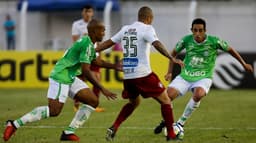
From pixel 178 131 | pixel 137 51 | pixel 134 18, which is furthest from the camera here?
pixel 134 18

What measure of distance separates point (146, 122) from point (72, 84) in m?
3.59

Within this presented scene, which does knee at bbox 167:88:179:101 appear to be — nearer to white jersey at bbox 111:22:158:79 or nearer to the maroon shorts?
the maroon shorts

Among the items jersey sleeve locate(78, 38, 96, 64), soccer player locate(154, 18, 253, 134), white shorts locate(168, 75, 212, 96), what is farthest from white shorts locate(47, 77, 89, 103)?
white shorts locate(168, 75, 212, 96)

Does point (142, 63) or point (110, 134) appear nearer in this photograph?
point (142, 63)

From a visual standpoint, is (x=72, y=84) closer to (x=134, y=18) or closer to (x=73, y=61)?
(x=73, y=61)

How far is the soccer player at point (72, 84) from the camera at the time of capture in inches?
500

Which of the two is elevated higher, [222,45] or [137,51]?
[137,51]

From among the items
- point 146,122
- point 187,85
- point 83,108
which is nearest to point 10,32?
point 146,122

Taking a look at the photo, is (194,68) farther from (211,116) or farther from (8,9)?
(8,9)

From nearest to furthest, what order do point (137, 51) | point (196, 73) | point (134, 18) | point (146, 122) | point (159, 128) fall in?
point (137, 51) < point (159, 128) < point (196, 73) < point (146, 122) < point (134, 18)

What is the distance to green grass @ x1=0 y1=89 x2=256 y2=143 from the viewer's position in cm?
1364

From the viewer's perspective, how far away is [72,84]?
1304 cm

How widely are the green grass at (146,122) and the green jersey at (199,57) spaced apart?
0.99 m

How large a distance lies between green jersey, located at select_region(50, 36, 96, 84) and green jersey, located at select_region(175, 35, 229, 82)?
2445mm
